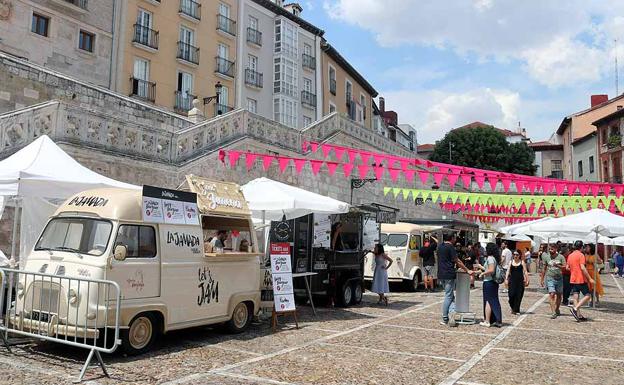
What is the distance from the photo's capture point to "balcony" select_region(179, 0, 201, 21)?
97.4ft

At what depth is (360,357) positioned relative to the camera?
7.22 meters

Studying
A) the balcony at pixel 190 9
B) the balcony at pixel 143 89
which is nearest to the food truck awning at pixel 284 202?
the balcony at pixel 143 89

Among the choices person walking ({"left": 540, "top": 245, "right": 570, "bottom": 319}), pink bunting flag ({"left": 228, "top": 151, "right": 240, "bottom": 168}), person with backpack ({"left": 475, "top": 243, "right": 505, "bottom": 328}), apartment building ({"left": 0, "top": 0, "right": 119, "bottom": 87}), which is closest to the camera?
person with backpack ({"left": 475, "top": 243, "right": 505, "bottom": 328})

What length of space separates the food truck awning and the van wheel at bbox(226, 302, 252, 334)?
2358 millimetres

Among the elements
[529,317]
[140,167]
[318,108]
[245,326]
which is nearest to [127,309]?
[245,326]

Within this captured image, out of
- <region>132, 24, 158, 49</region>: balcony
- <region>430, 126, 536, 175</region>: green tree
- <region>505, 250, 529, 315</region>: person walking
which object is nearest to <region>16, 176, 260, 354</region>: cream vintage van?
<region>505, 250, 529, 315</region>: person walking

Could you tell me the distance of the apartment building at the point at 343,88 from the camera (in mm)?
42062

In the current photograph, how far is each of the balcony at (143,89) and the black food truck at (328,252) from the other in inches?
674

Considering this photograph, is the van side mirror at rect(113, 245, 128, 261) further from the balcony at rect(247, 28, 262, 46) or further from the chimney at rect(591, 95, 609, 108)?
the chimney at rect(591, 95, 609, 108)

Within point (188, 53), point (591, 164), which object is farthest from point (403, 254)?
point (591, 164)

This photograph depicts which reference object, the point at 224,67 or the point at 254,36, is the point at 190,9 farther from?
the point at 254,36

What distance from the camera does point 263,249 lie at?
12930 mm

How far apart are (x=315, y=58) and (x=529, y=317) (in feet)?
104

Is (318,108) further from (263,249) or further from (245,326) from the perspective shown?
(245,326)
